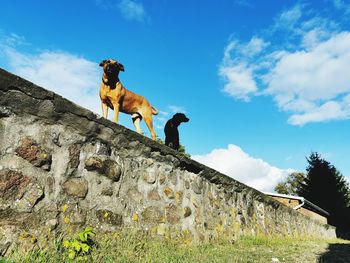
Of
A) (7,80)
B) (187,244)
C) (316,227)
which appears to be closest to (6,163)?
(7,80)

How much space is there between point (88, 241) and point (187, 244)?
69.3 inches

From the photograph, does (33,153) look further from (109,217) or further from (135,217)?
(135,217)

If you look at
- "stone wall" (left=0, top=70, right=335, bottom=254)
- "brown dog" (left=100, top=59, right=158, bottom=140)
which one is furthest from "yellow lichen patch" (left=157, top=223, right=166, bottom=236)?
"brown dog" (left=100, top=59, right=158, bottom=140)

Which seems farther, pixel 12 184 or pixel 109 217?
pixel 109 217

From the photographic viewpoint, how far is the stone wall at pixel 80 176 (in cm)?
249

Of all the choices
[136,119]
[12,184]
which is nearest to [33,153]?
[12,184]

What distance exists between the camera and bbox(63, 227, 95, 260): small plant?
8.24 ft

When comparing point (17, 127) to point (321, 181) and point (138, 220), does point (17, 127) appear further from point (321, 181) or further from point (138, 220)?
point (321, 181)

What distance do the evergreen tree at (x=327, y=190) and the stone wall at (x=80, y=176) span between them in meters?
34.4

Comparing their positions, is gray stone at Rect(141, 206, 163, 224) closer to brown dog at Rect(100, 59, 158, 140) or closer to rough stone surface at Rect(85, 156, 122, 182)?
rough stone surface at Rect(85, 156, 122, 182)

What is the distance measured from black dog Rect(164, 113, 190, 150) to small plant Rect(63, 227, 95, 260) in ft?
15.2

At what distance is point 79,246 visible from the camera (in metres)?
2.57

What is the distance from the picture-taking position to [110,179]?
11.0 feet

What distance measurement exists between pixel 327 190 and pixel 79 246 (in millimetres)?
37851
